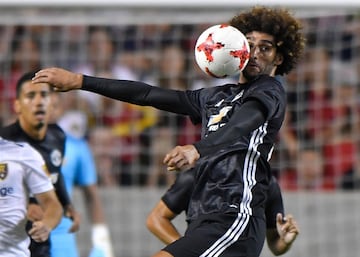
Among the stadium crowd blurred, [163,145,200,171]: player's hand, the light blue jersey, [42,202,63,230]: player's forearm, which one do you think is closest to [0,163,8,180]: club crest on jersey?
[42,202,63,230]: player's forearm

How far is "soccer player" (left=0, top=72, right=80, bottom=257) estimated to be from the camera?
22.9 ft

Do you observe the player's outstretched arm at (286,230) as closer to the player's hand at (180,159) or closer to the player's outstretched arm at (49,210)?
the player's outstretched arm at (49,210)

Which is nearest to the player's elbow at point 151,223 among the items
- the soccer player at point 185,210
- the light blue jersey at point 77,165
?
the soccer player at point 185,210

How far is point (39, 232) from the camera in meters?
5.77

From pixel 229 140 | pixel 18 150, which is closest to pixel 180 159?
pixel 229 140

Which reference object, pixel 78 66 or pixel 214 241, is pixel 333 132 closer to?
pixel 78 66

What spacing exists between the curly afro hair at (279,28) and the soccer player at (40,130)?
5.73ft

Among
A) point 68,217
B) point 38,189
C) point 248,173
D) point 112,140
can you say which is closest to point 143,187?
point 112,140

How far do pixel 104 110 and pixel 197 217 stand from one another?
5103 millimetres

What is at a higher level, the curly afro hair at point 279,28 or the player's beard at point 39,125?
the curly afro hair at point 279,28

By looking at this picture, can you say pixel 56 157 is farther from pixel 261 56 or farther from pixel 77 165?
pixel 261 56

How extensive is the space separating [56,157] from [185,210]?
1.30m

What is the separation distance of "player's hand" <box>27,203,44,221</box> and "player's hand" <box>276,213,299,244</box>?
1.32 m

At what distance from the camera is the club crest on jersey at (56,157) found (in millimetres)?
7078
